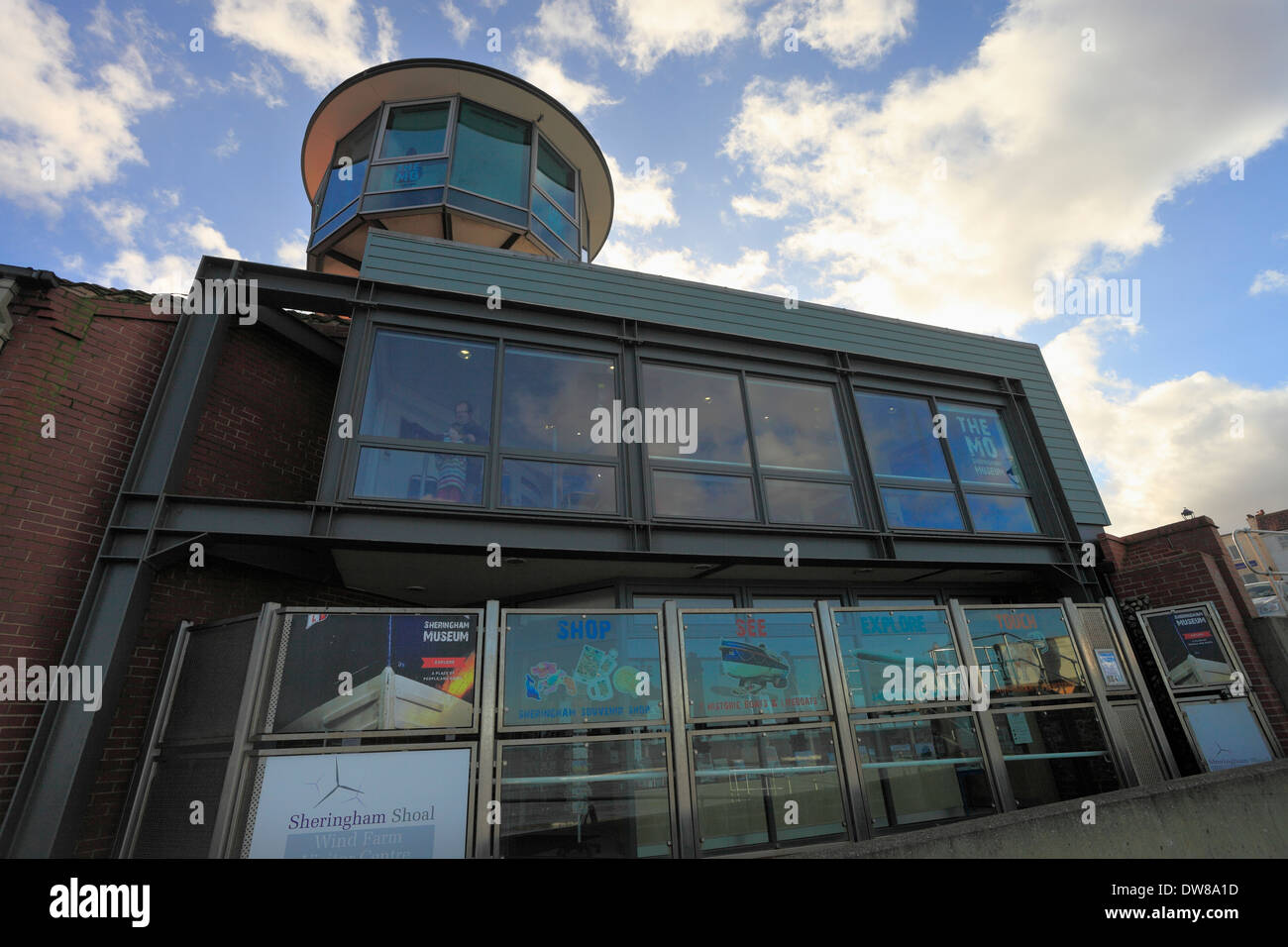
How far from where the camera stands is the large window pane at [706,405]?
24.8ft

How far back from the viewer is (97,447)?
589 cm

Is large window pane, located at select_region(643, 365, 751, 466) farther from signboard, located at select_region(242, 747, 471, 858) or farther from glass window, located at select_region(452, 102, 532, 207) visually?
glass window, located at select_region(452, 102, 532, 207)

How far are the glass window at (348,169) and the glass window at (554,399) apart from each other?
5444 mm

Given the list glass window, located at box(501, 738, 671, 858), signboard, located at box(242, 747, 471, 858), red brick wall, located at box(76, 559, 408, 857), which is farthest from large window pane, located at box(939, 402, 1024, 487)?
red brick wall, located at box(76, 559, 408, 857)

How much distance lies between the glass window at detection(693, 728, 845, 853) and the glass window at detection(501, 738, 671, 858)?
1.28 ft

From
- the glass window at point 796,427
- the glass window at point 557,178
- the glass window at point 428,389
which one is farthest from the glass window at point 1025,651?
the glass window at point 557,178

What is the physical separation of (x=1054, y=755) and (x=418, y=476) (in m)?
7.04

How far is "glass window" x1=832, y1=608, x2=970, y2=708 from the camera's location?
551 cm

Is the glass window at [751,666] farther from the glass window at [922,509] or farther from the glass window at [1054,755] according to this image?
the glass window at [922,509]

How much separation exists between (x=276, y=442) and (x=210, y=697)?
3647 mm

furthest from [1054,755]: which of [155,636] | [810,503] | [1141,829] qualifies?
[155,636]

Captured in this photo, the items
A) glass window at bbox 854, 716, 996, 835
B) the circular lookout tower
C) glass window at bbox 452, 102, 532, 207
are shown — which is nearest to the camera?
glass window at bbox 854, 716, 996, 835

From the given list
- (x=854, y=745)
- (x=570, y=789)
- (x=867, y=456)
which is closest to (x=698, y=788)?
(x=570, y=789)

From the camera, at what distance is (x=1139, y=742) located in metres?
6.15
